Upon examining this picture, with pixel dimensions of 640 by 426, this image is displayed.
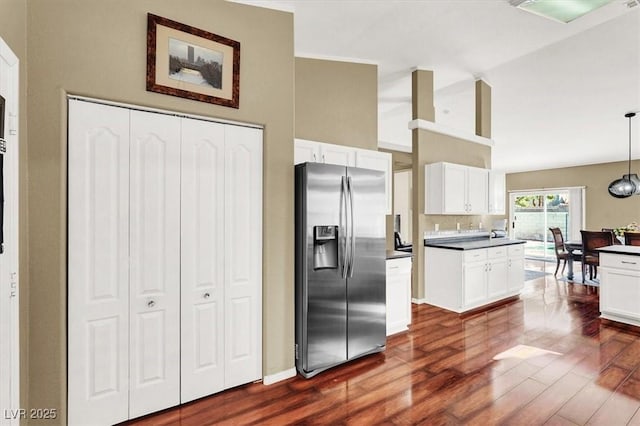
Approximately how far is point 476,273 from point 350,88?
305 centimetres

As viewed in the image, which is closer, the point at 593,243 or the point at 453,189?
the point at 453,189

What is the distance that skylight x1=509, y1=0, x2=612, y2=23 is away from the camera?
2.86m

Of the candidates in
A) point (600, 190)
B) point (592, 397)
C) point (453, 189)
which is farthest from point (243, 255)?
point (600, 190)

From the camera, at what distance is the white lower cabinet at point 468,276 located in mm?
4129

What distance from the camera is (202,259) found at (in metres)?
2.24

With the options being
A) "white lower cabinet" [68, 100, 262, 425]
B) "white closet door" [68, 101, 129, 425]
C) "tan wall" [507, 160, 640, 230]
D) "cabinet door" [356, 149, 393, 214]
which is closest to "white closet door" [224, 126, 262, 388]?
"white lower cabinet" [68, 100, 262, 425]

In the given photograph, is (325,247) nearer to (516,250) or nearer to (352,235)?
(352,235)

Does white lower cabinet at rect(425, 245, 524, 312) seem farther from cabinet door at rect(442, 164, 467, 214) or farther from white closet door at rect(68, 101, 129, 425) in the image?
white closet door at rect(68, 101, 129, 425)

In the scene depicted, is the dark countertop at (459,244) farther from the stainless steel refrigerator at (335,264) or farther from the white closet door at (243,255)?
the white closet door at (243,255)

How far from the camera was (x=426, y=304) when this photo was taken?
4535mm

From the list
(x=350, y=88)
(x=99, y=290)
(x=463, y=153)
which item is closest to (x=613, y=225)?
(x=463, y=153)

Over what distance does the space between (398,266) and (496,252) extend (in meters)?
2.10

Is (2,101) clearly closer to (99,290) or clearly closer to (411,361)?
(99,290)

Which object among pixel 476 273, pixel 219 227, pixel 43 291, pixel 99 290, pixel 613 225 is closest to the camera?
pixel 43 291
